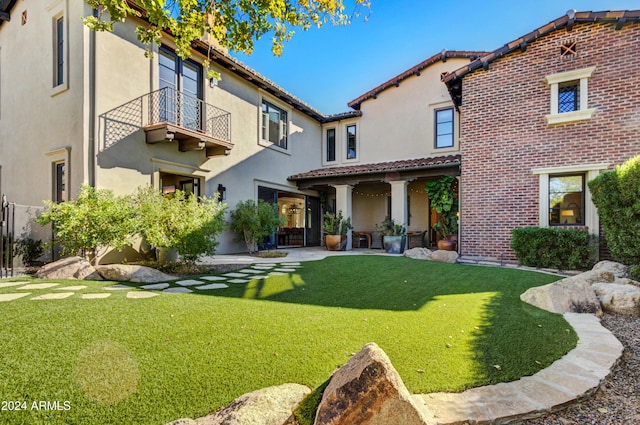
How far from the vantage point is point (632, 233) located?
18.5ft

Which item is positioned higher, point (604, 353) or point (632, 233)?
point (632, 233)

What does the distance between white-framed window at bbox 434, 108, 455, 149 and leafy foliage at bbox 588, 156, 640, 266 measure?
668 cm

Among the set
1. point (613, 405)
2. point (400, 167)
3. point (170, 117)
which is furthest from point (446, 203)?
point (613, 405)

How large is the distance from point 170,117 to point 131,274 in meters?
4.93

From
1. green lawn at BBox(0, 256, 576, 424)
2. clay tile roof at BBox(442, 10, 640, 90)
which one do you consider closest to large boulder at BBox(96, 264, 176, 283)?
green lawn at BBox(0, 256, 576, 424)

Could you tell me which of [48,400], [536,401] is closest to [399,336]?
[536,401]

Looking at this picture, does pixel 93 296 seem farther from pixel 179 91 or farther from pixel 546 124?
pixel 546 124

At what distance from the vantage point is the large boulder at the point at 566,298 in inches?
157

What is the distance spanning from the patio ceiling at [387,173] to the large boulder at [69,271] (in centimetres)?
857

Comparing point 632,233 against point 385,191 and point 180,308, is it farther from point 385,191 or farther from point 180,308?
point 385,191

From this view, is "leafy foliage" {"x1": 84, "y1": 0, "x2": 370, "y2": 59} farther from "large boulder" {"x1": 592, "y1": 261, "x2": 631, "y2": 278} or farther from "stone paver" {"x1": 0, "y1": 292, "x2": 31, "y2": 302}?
"large boulder" {"x1": 592, "y1": 261, "x2": 631, "y2": 278}

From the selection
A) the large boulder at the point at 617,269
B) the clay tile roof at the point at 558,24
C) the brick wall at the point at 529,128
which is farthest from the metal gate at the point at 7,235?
the clay tile roof at the point at 558,24

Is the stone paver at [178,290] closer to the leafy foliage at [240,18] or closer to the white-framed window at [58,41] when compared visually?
the leafy foliage at [240,18]

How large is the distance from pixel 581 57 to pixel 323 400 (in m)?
10.2
